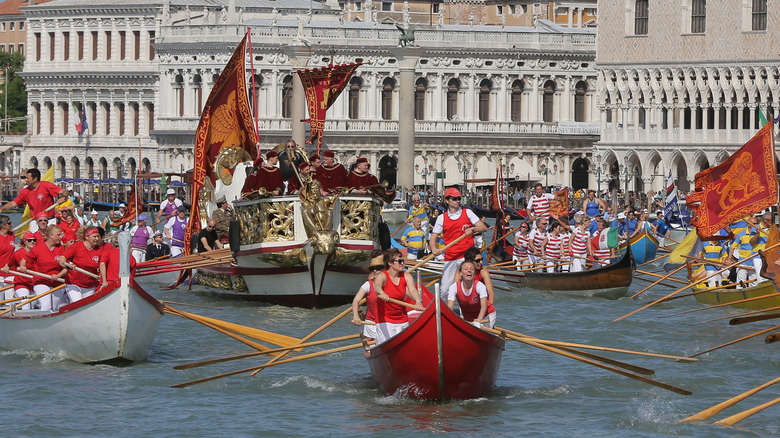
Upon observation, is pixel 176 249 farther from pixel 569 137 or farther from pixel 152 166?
pixel 152 166

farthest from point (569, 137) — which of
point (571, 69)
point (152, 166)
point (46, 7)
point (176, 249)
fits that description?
point (176, 249)

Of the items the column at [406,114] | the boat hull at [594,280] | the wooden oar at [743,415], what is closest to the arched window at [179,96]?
the column at [406,114]

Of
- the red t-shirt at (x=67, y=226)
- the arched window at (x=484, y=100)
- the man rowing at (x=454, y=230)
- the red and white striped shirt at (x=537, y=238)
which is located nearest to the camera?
the man rowing at (x=454, y=230)

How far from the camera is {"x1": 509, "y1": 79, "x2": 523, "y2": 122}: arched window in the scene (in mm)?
75812

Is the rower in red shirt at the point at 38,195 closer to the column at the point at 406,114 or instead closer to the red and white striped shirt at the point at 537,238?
the red and white striped shirt at the point at 537,238

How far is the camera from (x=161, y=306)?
19109 mm

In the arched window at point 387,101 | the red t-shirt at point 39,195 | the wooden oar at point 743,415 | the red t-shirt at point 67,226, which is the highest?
the arched window at point 387,101

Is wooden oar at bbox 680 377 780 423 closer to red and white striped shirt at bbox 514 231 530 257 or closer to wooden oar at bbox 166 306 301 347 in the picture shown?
wooden oar at bbox 166 306 301 347

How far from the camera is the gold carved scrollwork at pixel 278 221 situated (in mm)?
24516

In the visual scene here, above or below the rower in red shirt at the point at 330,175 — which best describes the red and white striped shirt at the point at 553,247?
below

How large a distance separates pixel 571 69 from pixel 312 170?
52.1 metres

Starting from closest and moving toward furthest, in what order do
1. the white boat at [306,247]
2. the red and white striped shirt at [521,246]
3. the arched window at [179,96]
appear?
the white boat at [306,247]
the red and white striped shirt at [521,246]
the arched window at [179,96]

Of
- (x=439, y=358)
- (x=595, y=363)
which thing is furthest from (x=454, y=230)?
(x=439, y=358)

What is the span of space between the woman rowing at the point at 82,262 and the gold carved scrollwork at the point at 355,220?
615 centimetres
